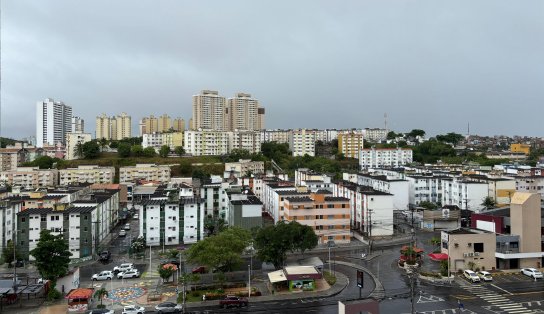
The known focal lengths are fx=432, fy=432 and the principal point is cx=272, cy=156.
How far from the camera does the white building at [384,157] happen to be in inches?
2820

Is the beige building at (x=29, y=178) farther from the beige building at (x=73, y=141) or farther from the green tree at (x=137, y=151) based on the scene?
the beige building at (x=73, y=141)

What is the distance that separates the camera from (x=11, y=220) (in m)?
27.9

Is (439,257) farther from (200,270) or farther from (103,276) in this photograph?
Answer: (103,276)

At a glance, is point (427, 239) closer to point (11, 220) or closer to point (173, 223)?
→ point (173, 223)

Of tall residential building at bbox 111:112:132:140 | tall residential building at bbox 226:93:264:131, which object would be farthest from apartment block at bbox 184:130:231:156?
tall residential building at bbox 111:112:132:140

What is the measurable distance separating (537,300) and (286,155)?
198 feet

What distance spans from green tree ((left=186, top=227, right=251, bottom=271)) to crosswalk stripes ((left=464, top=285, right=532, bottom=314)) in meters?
10.8

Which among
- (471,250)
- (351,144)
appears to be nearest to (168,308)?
(471,250)

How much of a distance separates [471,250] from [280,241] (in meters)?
10.0

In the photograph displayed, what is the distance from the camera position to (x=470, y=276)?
67.8 ft

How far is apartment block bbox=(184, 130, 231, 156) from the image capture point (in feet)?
246

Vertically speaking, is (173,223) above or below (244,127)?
below

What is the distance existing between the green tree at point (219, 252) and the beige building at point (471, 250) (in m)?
10.8

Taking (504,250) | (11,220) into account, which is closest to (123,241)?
(11,220)
